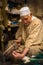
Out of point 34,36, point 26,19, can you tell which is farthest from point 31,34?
point 26,19

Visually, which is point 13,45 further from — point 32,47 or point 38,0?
point 38,0

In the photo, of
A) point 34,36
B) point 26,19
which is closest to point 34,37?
point 34,36

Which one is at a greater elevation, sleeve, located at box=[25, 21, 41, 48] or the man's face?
the man's face

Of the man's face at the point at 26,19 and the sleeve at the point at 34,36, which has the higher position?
the man's face at the point at 26,19

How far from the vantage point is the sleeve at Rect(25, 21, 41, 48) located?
3.13 meters

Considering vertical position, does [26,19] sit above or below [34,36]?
above

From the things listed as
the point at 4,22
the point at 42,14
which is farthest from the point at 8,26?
the point at 42,14

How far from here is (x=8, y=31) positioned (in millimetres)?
4699

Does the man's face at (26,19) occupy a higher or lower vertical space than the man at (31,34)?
higher

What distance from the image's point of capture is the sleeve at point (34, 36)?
123 inches

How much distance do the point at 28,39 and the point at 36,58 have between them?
11.2 inches

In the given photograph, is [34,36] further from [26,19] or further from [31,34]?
[26,19]

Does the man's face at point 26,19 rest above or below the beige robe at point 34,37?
above

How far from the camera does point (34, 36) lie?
10.3 ft
